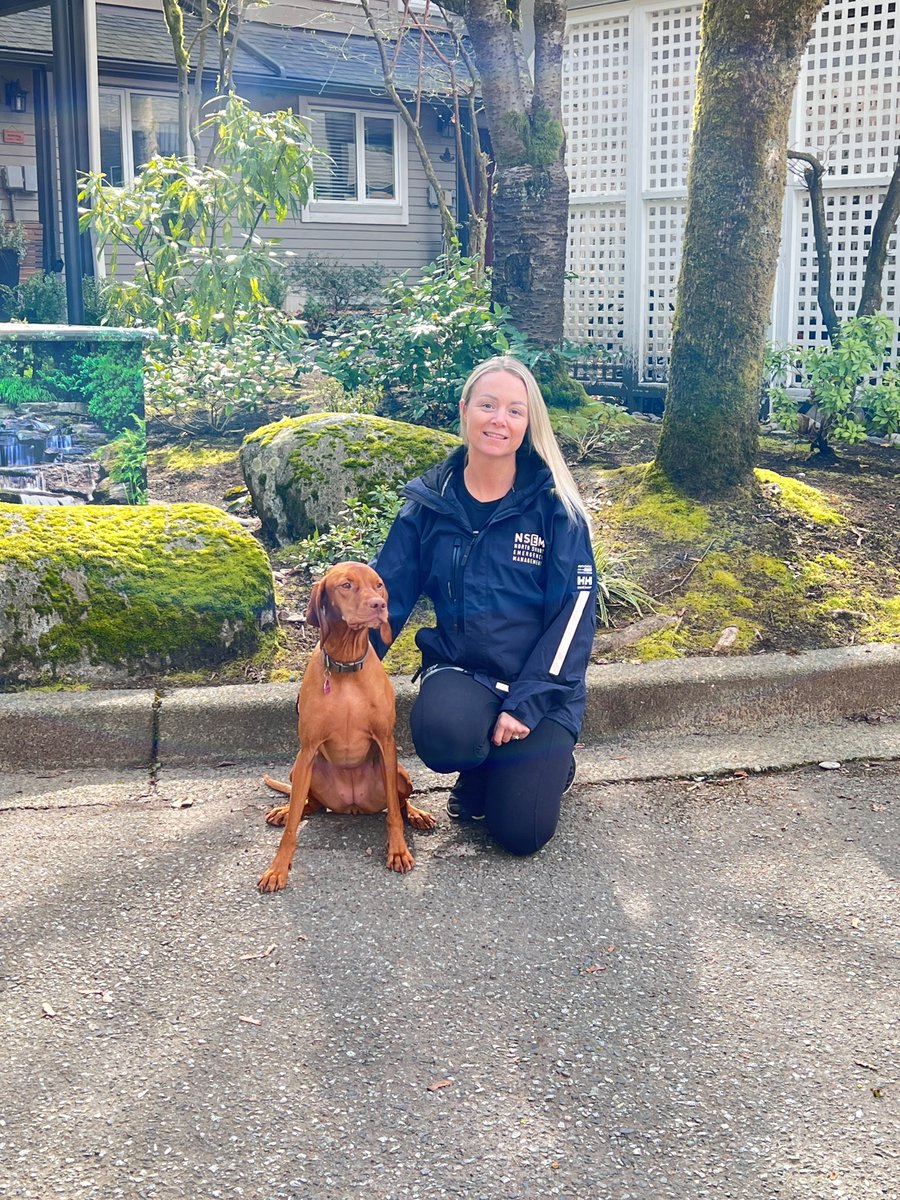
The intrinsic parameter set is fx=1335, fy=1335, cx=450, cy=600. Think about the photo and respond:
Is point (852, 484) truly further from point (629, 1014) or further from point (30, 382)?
point (629, 1014)

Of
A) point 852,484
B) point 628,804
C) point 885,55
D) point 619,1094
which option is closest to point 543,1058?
point 619,1094

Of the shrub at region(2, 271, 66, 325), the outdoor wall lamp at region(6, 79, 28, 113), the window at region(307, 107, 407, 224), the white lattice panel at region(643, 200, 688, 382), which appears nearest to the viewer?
the white lattice panel at region(643, 200, 688, 382)

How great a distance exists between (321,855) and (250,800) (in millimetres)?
529

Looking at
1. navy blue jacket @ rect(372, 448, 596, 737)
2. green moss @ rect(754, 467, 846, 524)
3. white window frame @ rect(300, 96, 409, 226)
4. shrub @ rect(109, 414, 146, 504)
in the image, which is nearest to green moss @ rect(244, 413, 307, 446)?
shrub @ rect(109, 414, 146, 504)

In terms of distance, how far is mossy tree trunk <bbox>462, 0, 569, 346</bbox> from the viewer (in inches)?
312

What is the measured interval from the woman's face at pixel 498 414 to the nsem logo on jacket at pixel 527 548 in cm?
26

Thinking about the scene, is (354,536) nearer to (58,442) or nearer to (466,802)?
(58,442)

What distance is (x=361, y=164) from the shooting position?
2019 cm

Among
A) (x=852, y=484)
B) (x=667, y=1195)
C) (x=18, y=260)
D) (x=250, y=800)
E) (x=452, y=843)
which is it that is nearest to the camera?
(x=667, y=1195)

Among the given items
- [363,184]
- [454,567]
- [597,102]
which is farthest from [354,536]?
[363,184]

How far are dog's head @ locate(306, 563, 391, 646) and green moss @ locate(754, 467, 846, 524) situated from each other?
11.1ft

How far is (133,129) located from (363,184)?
3489mm

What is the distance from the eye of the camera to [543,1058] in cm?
292

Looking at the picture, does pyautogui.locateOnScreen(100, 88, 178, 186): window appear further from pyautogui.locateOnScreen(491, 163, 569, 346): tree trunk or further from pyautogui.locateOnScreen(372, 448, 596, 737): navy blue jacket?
pyautogui.locateOnScreen(372, 448, 596, 737): navy blue jacket
